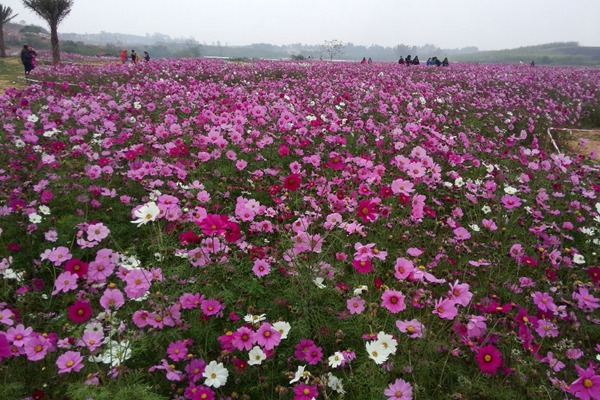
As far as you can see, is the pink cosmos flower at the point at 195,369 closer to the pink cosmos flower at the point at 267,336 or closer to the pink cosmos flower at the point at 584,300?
the pink cosmos flower at the point at 267,336

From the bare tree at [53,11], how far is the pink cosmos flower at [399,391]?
2459cm

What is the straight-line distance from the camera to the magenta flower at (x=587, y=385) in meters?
1.50

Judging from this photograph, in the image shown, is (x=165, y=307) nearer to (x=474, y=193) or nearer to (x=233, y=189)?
(x=233, y=189)

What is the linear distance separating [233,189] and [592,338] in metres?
3.18

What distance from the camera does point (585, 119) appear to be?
40.1 ft

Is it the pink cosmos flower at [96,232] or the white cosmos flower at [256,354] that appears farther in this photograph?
the pink cosmos flower at [96,232]

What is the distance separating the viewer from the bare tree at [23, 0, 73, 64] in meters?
20.8

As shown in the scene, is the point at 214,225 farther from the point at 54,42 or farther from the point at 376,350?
the point at 54,42

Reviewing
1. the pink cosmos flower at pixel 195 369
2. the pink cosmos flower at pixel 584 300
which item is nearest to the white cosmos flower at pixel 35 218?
the pink cosmos flower at pixel 195 369

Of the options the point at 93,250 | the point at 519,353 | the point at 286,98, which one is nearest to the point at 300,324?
the point at 519,353

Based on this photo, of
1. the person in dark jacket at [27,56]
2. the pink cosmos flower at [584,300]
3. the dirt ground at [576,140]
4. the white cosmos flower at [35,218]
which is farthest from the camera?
the person in dark jacket at [27,56]

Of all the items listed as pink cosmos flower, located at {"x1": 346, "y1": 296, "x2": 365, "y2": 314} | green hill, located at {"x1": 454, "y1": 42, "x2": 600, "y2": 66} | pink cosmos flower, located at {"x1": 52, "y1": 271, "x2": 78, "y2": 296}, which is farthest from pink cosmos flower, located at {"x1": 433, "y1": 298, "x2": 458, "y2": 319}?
green hill, located at {"x1": 454, "y1": 42, "x2": 600, "y2": 66}

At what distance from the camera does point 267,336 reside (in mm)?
1804

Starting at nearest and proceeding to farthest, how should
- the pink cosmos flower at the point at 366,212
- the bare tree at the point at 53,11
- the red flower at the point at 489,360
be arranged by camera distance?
the red flower at the point at 489,360
the pink cosmos flower at the point at 366,212
the bare tree at the point at 53,11
